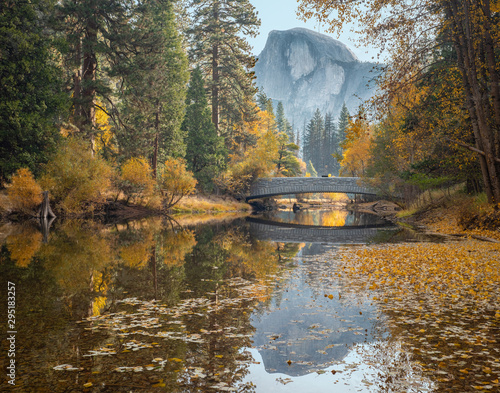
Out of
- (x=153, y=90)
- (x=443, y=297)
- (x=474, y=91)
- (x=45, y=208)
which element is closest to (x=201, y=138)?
(x=153, y=90)

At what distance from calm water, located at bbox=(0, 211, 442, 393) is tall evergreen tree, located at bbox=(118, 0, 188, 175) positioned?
1840cm

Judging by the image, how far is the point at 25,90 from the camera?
23766 mm

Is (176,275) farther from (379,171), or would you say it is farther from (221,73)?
(221,73)

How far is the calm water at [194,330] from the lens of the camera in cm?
424

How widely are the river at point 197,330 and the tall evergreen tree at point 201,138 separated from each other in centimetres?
3120

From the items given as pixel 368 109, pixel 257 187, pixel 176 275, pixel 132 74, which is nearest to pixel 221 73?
pixel 257 187

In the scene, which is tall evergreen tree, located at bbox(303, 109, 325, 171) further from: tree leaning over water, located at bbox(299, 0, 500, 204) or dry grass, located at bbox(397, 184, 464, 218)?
tree leaning over water, located at bbox(299, 0, 500, 204)

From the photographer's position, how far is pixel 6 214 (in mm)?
24484

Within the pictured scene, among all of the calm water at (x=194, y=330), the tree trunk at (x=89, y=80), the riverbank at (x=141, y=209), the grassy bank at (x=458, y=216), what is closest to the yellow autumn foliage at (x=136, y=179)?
the riverbank at (x=141, y=209)

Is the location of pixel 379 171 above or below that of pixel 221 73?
below

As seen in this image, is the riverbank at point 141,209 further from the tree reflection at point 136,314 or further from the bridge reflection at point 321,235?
the tree reflection at point 136,314

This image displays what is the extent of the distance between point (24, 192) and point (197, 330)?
20906 millimetres

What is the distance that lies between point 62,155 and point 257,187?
1018 inches

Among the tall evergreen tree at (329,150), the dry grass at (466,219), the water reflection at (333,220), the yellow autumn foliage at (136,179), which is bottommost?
the water reflection at (333,220)
